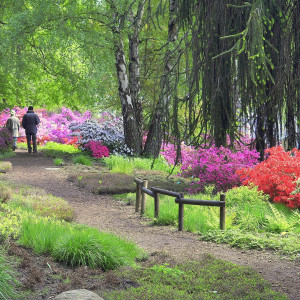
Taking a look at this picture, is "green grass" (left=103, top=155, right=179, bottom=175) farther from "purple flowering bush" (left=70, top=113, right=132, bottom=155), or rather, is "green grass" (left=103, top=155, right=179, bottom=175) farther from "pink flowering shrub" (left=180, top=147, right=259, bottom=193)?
"pink flowering shrub" (left=180, top=147, right=259, bottom=193)

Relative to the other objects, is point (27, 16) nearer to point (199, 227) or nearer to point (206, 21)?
point (206, 21)

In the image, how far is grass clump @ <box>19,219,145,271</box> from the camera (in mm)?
4719

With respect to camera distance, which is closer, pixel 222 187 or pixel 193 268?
pixel 193 268

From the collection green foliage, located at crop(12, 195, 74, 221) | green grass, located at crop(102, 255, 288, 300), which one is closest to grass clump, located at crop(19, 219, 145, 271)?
green grass, located at crop(102, 255, 288, 300)

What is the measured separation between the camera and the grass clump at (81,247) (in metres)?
4.72

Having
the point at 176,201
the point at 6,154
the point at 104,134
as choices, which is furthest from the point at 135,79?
the point at 176,201

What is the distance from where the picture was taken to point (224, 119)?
7.27 meters

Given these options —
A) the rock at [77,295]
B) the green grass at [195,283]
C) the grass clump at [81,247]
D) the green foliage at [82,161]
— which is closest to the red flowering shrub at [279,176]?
the green grass at [195,283]

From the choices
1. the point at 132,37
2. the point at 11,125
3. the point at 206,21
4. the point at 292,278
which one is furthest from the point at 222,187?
the point at 11,125

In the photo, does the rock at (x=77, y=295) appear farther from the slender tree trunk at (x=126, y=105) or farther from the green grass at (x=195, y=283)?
the slender tree trunk at (x=126, y=105)

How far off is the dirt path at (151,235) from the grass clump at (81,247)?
0.69 m

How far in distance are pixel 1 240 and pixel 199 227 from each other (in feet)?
10.7

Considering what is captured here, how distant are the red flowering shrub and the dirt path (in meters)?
2.00

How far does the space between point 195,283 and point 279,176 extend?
14.0 ft
